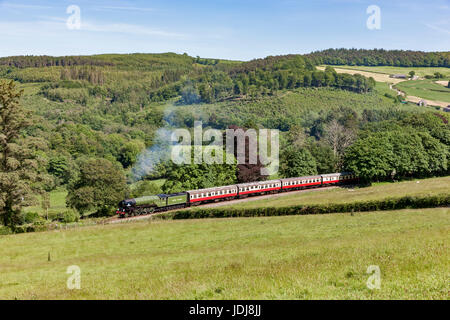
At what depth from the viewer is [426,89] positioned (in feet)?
598

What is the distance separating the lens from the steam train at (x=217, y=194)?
47.4m

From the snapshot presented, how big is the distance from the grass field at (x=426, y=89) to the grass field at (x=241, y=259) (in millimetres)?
160228

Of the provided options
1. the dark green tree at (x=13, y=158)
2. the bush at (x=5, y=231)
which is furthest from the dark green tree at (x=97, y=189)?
the bush at (x=5, y=231)

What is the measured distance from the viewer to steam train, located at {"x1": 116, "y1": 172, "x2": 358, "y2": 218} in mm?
47375

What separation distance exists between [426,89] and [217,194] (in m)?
170

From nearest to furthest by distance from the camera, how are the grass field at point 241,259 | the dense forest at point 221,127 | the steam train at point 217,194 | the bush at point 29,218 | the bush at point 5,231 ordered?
the grass field at point 241,259 < the bush at point 5,231 < the dense forest at point 221,127 < the steam train at point 217,194 < the bush at point 29,218

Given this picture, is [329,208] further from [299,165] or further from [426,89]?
[426,89]

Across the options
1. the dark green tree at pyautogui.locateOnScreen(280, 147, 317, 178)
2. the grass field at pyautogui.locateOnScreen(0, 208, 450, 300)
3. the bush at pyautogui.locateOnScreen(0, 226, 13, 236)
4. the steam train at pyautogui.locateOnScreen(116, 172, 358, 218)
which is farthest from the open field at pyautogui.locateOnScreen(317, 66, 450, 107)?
the bush at pyautogui.locateOnScreen(0, 226, 13, 236)

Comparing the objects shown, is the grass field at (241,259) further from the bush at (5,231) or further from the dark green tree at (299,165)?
the dark green tree at (299,165)

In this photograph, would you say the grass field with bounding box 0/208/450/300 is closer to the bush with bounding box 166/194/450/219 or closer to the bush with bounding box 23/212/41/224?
the bush with bounding box 166/194/450/219

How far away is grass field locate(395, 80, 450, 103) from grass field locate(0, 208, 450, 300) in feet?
526

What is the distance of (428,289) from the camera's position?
11.2 m

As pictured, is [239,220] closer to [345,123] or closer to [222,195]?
[222,195]
